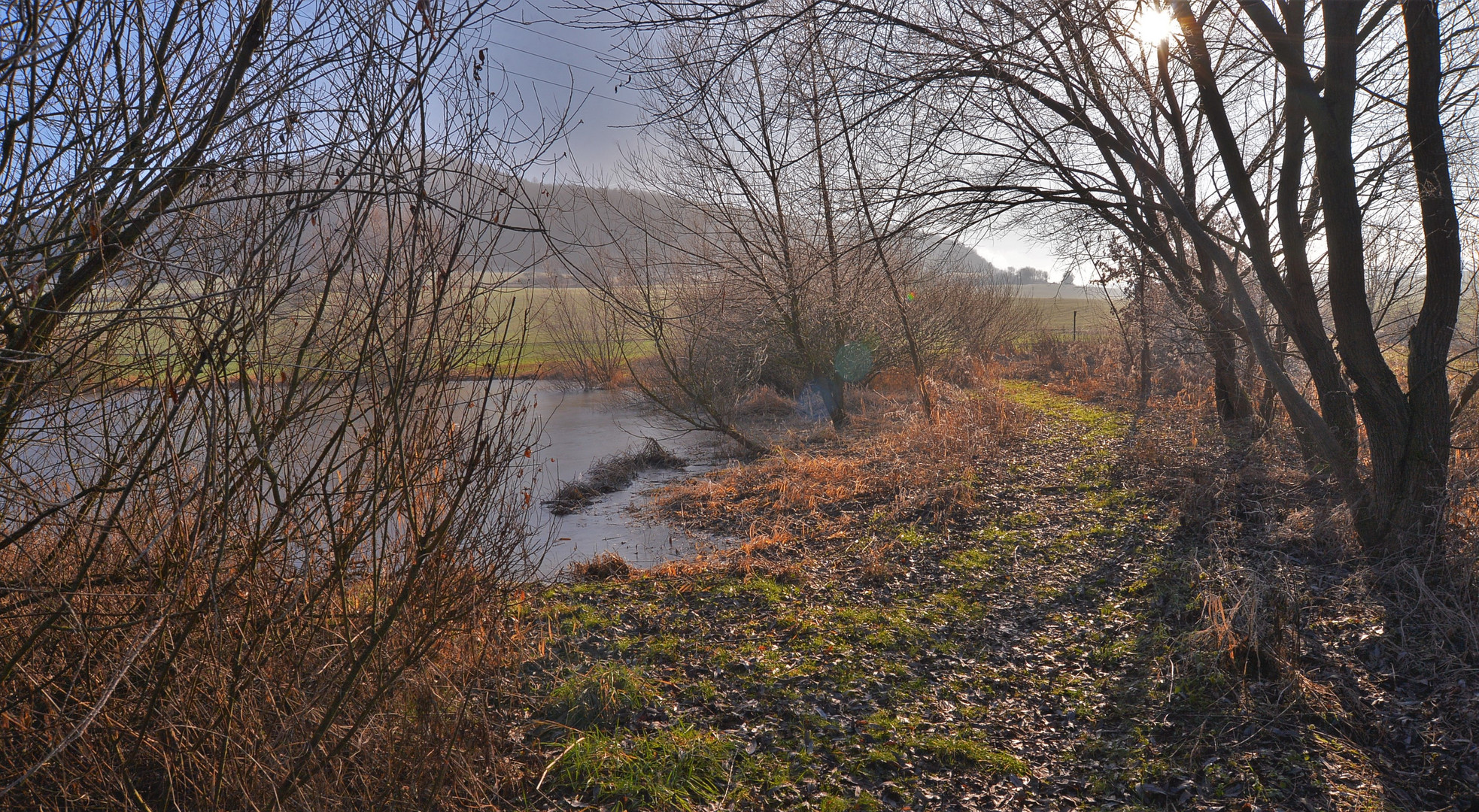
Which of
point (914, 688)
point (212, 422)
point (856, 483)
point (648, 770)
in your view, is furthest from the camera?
point (856, 483)

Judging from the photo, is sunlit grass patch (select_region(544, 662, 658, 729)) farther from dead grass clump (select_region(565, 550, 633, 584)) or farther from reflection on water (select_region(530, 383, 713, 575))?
dead grass clump (select_region(565, 550, 633, 584))

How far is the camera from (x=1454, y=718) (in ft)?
12.6

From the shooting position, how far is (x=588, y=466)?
46.3 ft

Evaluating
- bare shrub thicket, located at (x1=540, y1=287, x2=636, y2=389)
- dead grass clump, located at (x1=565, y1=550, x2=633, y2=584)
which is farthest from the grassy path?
bare shrub thicket, located at (x1=540, y1=287, x2=636, y2=389)

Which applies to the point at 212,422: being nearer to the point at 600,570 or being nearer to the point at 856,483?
the point at 600,570

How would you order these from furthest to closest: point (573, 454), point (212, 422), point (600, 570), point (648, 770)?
point (573, 454)
point (600, 570)
point (648, 770)
point (212, 422)

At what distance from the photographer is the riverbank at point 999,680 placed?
3832 millimetres

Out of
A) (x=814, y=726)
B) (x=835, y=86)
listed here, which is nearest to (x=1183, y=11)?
(x=835, y=86)

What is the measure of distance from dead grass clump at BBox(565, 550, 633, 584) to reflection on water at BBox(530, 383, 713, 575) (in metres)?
0.25

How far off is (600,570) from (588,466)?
6.24m

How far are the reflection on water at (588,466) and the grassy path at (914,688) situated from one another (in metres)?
1.40

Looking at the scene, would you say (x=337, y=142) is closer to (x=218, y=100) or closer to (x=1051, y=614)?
(x=218, y=100)

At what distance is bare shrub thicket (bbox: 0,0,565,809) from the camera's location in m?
2.46

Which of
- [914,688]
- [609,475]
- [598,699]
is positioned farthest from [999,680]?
[609,475]
